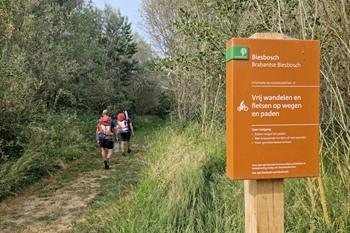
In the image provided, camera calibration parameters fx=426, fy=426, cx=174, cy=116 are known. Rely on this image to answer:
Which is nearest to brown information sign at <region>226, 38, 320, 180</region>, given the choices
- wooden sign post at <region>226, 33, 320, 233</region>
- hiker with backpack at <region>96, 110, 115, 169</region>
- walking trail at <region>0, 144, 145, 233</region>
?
wooden sign post at <region>226, 33, 320, 233</region>

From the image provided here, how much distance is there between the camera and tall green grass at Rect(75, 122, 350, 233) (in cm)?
413

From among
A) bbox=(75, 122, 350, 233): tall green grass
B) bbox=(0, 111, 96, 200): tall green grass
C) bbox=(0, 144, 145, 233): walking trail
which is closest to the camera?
bbox=(75, 122, 350, 233): tall green grass

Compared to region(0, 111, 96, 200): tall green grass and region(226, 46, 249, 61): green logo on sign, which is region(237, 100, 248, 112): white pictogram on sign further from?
region(0, 111, 96, 200): tall green grass

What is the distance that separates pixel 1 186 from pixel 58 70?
6.88 meters

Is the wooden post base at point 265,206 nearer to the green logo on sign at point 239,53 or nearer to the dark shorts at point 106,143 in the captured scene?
the green logo on sign at point 239,53

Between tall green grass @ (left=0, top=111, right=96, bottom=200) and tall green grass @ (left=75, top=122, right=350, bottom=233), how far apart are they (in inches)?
151

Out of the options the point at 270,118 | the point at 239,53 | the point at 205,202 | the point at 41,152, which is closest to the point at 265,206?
the point at 270,118

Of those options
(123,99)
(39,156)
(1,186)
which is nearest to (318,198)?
(1,186)

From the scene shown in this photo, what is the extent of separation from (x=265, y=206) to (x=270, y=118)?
1.92 ft

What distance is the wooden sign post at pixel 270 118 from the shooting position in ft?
8.84

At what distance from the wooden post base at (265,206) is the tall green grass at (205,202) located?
120 cm

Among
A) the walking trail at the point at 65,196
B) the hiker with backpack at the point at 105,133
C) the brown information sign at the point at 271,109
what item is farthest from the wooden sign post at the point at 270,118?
the hiker with backpack at the point at 105,133

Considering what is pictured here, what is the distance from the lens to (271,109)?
2734 mm

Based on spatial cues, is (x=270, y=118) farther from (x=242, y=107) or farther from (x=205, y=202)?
(x=205, y=202)
